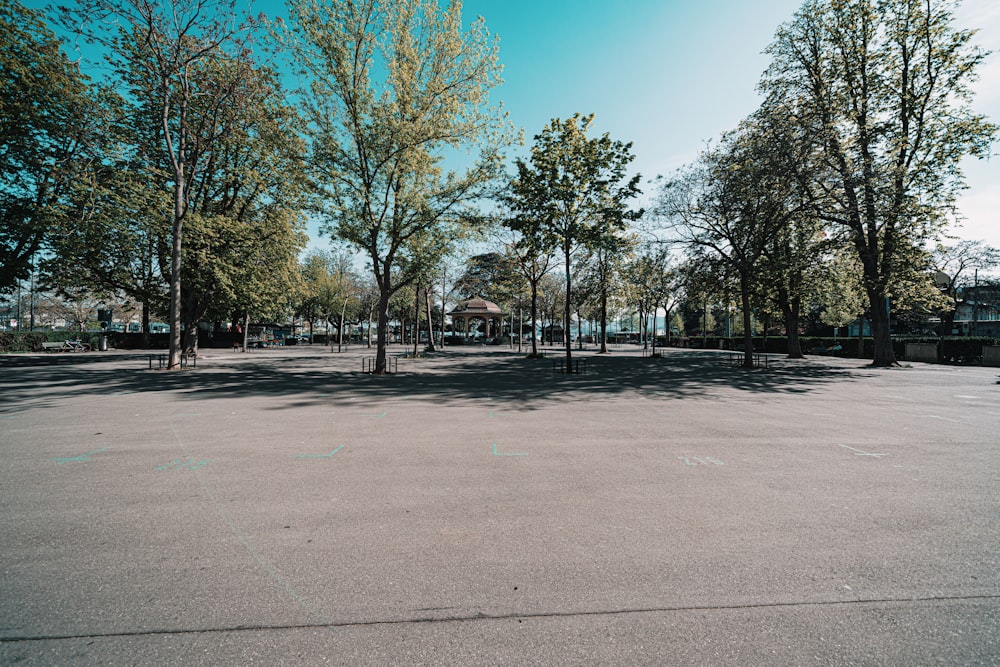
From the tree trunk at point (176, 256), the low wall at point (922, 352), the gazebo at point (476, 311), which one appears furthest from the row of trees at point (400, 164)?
the gazebo at point (476, 311)

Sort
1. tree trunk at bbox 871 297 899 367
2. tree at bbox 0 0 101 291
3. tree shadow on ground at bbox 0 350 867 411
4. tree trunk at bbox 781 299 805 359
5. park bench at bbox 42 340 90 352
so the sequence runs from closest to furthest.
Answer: tree shadow on ground at bbox 0 350 867 411, tree at bbox 0 0 101 291, tree trunk at bbox 871 297 899 367, tree trunk at bbox 781 299 805 359, park bench at bbox 42 340 90 352

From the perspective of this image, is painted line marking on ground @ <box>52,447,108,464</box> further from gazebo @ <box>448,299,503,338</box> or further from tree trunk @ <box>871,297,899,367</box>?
gazebo @ <box>448,299,503,338</box>

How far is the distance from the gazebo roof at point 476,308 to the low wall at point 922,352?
44954 mm

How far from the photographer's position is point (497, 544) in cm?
354

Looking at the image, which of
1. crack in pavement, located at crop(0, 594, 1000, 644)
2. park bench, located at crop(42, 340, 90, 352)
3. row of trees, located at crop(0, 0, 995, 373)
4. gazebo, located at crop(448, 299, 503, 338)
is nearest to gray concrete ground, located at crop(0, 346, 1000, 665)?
crack in pavement, located at crop(0, 594, 1000, 644)

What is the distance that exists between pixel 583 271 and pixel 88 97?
111 feet

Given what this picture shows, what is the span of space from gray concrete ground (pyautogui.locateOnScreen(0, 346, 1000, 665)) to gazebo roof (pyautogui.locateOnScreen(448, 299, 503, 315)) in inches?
2155

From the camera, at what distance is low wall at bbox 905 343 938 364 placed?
3000cm

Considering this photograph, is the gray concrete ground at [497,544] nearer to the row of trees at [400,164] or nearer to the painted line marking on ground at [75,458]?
the painted line marking on ground at [75,458]

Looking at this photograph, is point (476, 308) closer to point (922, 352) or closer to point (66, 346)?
point (66, 346)

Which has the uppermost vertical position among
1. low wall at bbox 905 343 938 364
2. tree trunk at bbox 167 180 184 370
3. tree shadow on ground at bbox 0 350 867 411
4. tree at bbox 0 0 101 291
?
tree at bbox 0 0 101 291

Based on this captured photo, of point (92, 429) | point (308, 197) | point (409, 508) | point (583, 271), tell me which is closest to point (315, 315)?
point (583, 271)

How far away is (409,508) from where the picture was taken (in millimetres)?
4316

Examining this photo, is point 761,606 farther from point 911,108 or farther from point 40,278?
point 40,278
